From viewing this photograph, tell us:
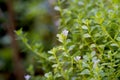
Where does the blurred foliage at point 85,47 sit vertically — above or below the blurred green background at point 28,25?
below

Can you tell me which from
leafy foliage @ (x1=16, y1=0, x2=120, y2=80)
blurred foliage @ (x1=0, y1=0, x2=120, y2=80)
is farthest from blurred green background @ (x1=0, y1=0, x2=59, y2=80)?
leafy foliage @ (x1=16, y1=0, x2=120, y2=80)

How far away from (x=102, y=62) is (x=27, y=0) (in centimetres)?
142

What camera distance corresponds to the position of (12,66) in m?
2.05

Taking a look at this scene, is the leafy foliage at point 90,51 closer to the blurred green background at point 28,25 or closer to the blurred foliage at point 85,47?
the blurred foliage at point 85,47

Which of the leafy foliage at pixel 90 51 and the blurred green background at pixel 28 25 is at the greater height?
the blurred green background at pixel 28 25

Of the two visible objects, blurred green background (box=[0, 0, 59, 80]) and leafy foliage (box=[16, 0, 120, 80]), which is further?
blurred green background (box=[0, 0, 59, 80])

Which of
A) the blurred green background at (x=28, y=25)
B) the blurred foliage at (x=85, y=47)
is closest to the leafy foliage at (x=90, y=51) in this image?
the blurred foliage at (x=85, y=47)

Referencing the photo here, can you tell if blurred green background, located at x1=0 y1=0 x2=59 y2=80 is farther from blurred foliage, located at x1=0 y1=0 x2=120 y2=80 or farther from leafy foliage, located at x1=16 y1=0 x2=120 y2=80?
leafy foliage, located at x1=16 y1=0 x2=120 y2=80

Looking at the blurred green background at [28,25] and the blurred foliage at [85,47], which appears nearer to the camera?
the blurred foliage at [85,47]

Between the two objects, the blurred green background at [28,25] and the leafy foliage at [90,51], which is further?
the blurred green background at [28,25]

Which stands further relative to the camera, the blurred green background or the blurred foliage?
the blurred green background

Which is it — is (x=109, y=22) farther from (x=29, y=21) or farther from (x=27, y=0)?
(x=27, y=0)

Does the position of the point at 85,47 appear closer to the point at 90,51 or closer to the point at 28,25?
the point at 90,51

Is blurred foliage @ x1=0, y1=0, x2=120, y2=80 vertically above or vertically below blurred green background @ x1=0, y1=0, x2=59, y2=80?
below
